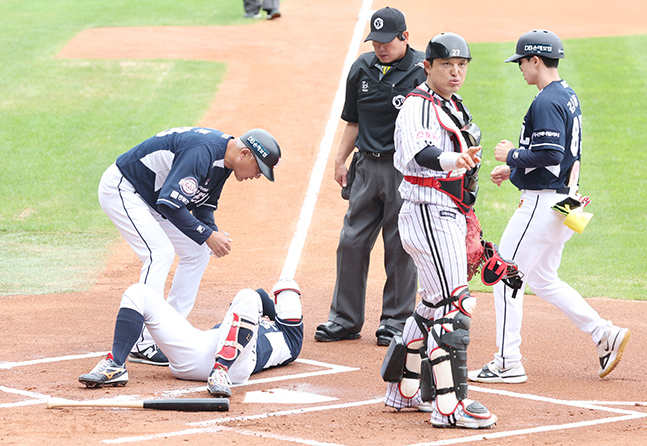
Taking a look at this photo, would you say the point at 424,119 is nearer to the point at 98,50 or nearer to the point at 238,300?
the point at 238,300

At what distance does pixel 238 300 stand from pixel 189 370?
644 mm

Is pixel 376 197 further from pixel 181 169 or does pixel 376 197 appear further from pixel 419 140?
pixel 419 140

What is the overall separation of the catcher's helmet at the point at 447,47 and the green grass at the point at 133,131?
172 inches

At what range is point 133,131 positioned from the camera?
43.8 ft

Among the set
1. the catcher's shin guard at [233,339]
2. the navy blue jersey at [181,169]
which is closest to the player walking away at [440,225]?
the catcher's shin guard at [233,339]

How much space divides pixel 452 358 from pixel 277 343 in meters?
1.58

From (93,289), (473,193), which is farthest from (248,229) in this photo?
(473,193)

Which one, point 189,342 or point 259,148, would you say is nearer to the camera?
point 189,342

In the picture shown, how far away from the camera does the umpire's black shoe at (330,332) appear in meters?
6.80

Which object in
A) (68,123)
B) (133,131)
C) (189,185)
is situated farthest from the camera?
(68,123)

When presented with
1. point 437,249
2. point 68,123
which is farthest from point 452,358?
point 68,123

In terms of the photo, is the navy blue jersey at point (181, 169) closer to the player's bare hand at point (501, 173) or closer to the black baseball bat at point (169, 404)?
the black baseball bat at point (169, 404)

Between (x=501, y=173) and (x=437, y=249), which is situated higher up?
(x=501, y=173)

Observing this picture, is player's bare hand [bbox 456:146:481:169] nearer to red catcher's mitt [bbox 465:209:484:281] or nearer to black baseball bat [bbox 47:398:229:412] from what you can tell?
red catcher's mitt [bbox 465:209:484:281]
